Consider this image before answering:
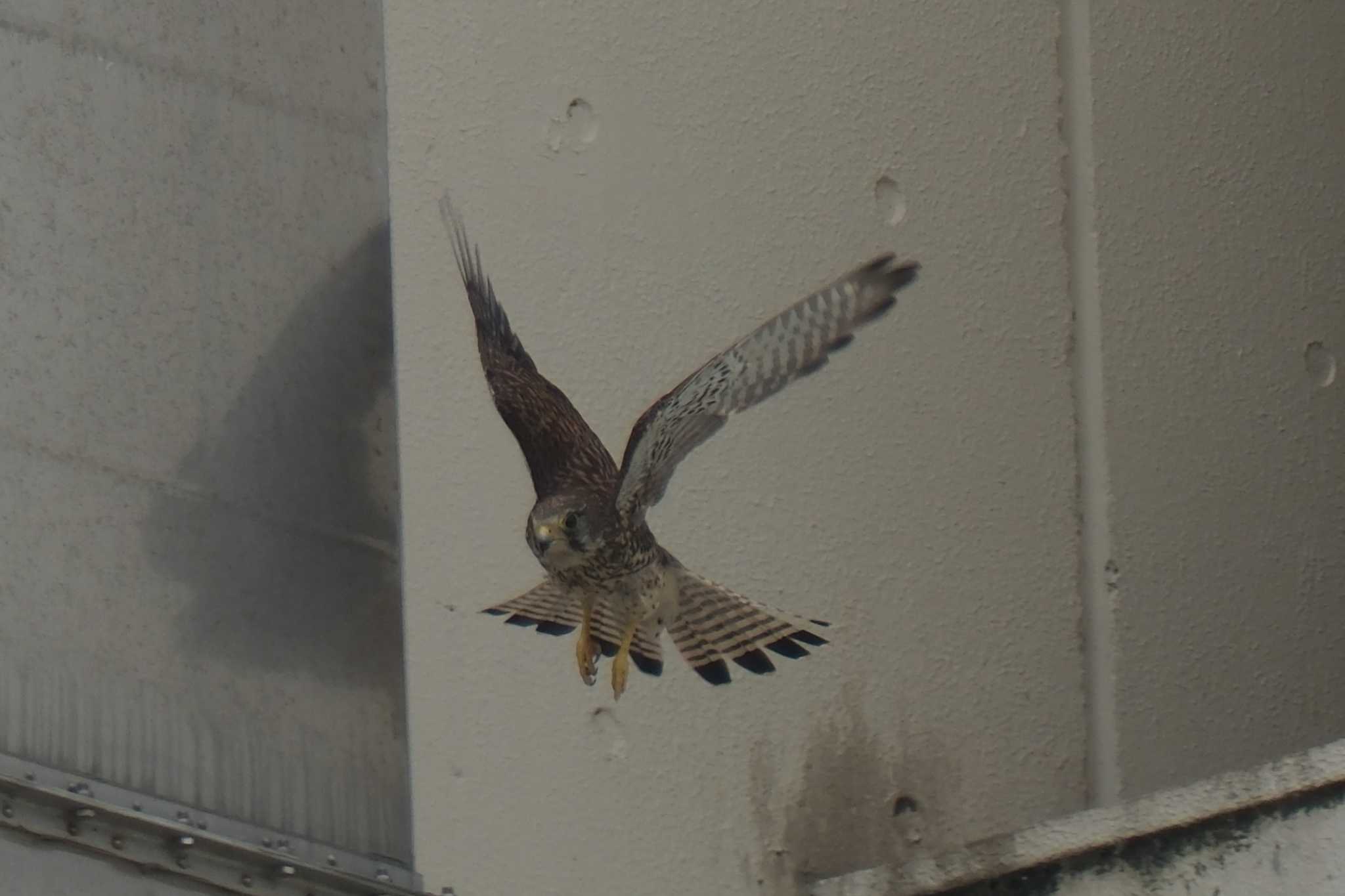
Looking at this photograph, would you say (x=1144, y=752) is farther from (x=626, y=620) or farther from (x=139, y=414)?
(x=139, y=414)

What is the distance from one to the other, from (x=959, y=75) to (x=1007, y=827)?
141cm

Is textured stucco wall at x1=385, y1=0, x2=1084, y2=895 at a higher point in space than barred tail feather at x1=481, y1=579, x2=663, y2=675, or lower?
higher

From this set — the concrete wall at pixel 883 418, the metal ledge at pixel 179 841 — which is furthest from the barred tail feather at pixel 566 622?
the metal ledge at pixel 179 841

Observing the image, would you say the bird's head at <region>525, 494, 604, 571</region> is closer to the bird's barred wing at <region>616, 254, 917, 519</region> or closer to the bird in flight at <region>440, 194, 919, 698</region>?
the bird in flight at <region>440, 194, 919, 698</region>

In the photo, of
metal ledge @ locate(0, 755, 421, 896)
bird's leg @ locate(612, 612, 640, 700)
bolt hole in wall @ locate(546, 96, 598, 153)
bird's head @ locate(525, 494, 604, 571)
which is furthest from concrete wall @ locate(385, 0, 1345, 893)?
bird's head @ locate(525, 494, 604, 571)

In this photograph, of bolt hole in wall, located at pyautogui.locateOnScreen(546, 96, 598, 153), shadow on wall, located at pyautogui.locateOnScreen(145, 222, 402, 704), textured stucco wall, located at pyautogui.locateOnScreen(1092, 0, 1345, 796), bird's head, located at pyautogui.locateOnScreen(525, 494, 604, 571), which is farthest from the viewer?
textured stucco wall, located at pyautogui.locateOnScreen(1092, 0, 1345, 796)

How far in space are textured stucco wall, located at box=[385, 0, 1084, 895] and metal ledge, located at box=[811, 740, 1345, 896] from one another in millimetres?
489

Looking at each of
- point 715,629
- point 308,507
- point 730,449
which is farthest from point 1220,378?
point 308,507

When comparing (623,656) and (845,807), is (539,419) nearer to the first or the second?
(623,656)

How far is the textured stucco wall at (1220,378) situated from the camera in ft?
13.9

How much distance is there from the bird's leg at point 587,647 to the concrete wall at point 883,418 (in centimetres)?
64

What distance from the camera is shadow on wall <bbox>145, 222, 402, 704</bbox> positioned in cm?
364

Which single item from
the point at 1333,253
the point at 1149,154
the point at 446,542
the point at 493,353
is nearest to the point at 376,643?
the point at 446,542

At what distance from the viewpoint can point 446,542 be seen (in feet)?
12.3
